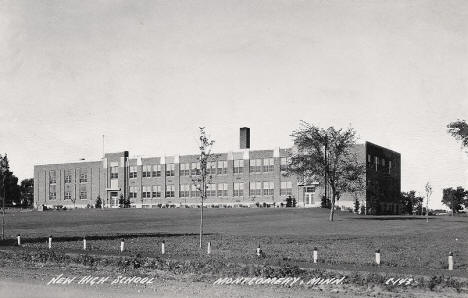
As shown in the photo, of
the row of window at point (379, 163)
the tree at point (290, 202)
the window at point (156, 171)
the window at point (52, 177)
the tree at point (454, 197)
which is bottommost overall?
the tree at point (454, 197)

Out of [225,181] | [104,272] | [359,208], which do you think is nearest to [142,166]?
[225,181]

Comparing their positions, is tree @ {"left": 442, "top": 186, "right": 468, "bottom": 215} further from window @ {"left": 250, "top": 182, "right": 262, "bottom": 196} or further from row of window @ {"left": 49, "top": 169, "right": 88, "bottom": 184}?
row of window @ {"left": 49, "top": 169, "right": 88, "bottom": 184}

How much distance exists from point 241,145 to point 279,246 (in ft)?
234

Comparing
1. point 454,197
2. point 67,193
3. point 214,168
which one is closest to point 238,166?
point 214,168

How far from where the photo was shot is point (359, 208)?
273ft

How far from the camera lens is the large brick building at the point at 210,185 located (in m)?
89.5

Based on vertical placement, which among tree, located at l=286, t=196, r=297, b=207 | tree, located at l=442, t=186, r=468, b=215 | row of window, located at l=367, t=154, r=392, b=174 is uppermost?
row of window, located at l=367, t=154, r=392, b=174

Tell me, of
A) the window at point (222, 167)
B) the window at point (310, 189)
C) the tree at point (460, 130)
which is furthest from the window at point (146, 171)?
the tree at point (460, 130)

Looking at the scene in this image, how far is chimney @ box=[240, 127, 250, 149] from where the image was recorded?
98.6 metres

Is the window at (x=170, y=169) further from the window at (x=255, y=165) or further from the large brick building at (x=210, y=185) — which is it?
the window at (x=255, y=165)

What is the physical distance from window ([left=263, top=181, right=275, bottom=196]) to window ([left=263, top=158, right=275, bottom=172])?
2213 mm

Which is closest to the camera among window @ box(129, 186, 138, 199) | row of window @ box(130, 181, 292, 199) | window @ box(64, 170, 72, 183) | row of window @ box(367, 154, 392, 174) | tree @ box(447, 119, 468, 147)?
tree @ box(447, 119, 468, 147)

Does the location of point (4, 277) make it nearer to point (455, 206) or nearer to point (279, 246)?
point (279, 246)

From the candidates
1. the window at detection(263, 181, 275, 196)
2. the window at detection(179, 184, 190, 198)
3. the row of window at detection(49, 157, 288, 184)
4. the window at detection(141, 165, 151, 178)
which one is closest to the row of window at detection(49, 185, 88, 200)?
the row of window at detection(49, 157, 288, 184)
